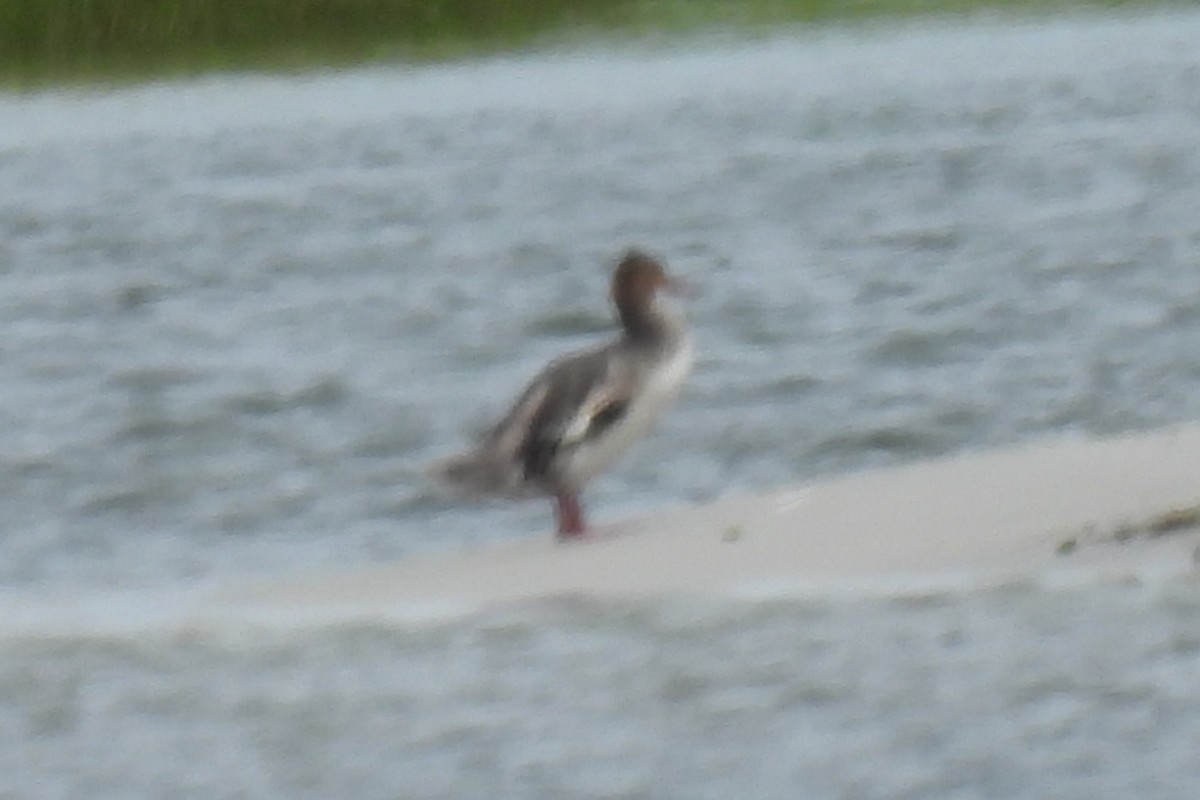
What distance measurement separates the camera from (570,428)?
10156mm

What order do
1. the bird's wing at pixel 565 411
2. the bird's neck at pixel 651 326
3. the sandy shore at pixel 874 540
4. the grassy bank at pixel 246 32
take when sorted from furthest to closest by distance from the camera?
the grassy bank at pixel 246 32 → the bird's neck at pixel 651 326 → the bird's wing at pixel 565 411 → the sandy shore at pixel 874 540

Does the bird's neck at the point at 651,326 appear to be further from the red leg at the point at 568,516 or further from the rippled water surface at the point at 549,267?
the rippled water surface at the point at 549,267

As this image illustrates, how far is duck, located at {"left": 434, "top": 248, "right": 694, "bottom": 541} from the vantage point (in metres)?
10.2

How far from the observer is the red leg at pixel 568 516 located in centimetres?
1039

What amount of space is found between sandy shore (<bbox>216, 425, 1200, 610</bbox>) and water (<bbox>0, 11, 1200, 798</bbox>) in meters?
0.30

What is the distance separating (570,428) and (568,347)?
7648 mm

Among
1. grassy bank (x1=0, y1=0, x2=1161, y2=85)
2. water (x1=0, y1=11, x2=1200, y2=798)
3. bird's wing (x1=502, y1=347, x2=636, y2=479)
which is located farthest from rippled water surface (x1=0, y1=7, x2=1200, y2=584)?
bird's wing (x1=502, y1=347, x2=636, y2=479)

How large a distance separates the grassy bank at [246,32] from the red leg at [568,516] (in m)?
20.9

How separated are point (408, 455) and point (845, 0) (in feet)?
85.0

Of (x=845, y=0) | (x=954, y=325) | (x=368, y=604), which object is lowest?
(x=845, y=0)

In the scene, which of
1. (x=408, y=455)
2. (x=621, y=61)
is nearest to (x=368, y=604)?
(x=408, y=455)

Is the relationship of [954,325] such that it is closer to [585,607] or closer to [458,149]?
[585,607]

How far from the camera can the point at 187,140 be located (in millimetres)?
28500

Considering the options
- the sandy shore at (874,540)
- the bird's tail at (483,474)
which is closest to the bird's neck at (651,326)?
the sandy shore at (874,540)
